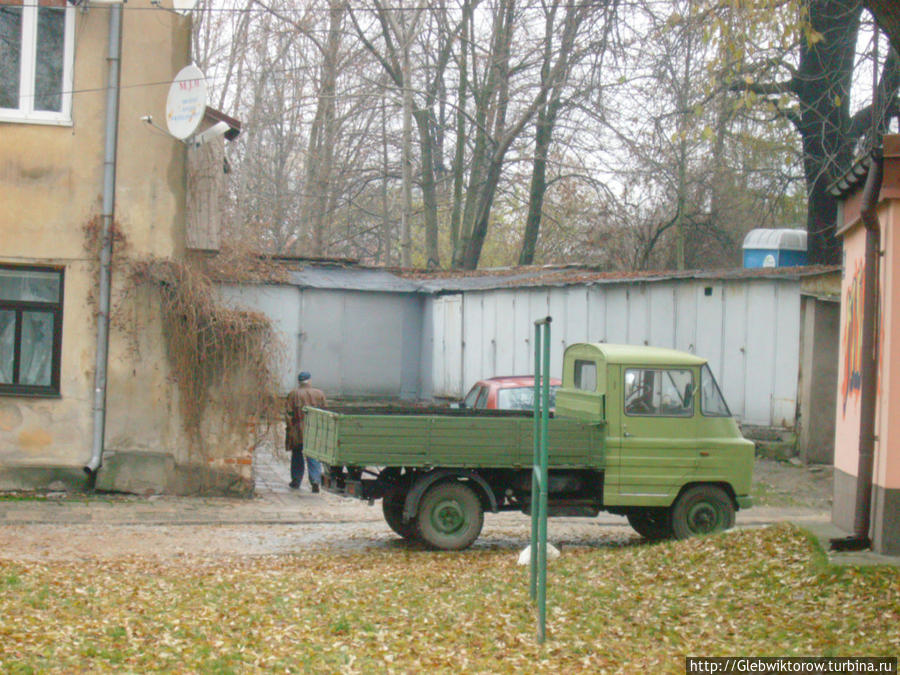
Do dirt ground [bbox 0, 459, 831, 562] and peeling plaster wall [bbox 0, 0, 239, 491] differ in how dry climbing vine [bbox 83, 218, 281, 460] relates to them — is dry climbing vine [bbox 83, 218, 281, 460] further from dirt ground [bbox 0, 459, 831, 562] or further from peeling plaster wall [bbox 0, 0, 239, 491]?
dirt ground [bbox 0, 459, 831, 562]

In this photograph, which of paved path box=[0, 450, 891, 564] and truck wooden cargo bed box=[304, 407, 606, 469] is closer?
truck wooden cargo bed box=[304, 407, 606, 469]

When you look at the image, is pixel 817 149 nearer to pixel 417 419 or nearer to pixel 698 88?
pixel 698 88

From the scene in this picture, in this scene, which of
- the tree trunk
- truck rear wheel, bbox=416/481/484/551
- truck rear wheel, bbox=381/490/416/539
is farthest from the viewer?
the tree trunk

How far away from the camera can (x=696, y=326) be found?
1978 cm

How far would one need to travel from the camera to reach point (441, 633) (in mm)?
7523

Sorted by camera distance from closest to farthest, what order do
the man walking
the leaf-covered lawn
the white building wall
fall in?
the leaf-covered lawn → the man walking → the white building wall

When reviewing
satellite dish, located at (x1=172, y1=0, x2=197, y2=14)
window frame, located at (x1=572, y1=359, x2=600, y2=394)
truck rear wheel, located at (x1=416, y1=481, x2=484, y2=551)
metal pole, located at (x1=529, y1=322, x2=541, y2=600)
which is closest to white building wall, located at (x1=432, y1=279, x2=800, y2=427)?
window frame, located at (x1=572, y1=359, x2=600, y2=394)

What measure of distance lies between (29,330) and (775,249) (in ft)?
60.1

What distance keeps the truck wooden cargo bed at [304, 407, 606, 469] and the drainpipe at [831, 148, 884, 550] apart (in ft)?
10.6

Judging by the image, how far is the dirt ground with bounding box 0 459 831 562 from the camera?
460 inches

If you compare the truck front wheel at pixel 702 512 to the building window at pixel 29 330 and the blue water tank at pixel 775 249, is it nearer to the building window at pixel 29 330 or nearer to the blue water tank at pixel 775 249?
the building window at pixel 29 330

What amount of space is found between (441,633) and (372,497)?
440 cm

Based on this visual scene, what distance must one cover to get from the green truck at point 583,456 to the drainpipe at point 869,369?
303cm

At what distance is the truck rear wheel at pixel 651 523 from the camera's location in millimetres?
12531
